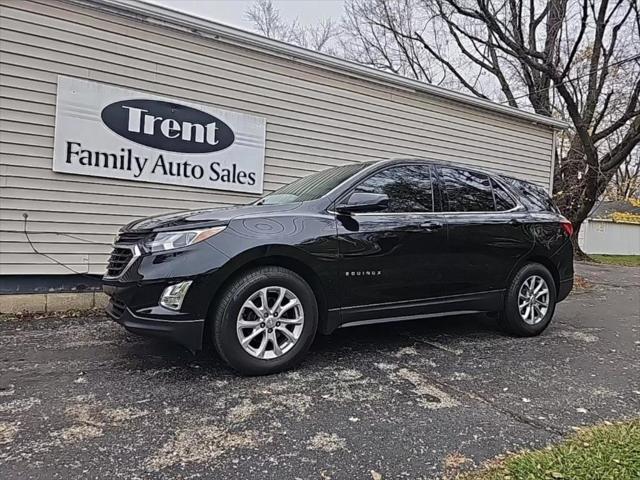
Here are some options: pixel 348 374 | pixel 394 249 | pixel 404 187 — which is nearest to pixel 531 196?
pixel 404 187

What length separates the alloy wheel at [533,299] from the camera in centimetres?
456

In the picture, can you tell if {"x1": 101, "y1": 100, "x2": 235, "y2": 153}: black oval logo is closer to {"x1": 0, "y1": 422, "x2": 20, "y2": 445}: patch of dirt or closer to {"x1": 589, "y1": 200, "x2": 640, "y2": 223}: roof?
{"x1": 0, "y1": 422, "x2": 20, "y2": 445}: patch of dirt

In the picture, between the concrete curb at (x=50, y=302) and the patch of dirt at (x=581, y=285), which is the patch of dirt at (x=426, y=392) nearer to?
the concrete curb at (x=50, y=302)

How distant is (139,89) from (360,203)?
11.1 feet

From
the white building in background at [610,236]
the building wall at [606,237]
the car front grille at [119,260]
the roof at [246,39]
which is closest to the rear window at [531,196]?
the roof at [246,39]

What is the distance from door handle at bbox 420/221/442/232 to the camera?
400cm

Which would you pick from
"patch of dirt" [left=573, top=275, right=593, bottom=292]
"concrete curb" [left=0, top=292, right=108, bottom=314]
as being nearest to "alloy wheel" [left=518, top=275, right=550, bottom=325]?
"patch of dirt" [left=573, top=275, right=593, bottom=292]

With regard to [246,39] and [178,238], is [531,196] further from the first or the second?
[246,39]

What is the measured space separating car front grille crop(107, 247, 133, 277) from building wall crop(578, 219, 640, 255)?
23.2 metres

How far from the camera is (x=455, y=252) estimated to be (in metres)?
4.15

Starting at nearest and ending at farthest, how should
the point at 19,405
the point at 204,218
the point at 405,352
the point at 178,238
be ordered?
the point at 19,405
the point at 178,238
the point at 204,218
the point at 405,352

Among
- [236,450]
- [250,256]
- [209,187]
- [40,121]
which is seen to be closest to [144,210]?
[209,187]

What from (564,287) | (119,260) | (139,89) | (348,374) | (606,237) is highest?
(139,89)

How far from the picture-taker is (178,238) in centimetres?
320
